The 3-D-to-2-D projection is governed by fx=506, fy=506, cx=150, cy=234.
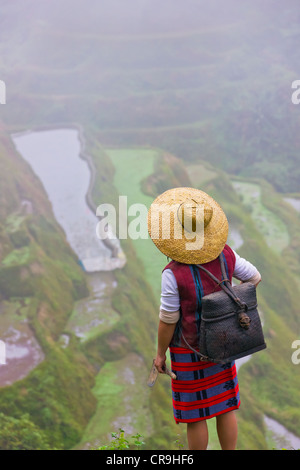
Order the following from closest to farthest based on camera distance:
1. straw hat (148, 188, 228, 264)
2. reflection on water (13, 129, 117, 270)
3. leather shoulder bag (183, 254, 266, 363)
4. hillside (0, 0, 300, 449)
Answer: leather shoulder bag (183, 254, 266, 363) → straw hat (148, 188, 228, 264) → hillside (0, 0, 300, 449) → reflection on water (13, 129, 117, 270)

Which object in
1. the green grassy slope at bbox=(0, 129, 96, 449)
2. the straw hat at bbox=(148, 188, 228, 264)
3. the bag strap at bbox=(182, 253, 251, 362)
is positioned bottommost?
the green grassy slope at bbox=(0, 129, 96, 449)

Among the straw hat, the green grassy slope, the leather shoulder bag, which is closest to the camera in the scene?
the leather shoulder bag

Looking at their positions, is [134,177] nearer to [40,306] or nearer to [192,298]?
[40,306]

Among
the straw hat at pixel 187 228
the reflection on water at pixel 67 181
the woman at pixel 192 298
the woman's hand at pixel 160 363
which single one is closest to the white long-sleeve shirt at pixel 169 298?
the woman at pixel 192 298

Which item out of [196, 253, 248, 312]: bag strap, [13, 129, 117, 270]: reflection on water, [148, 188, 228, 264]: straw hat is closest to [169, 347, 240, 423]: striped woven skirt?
[196, 253, 248, 312]: bag strap

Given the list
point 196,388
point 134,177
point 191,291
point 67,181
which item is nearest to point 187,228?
point 191,291

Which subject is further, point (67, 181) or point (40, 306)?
point (67, 181)

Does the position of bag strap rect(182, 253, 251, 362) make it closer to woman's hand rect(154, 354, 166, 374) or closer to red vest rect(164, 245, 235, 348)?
red vest rect(164, 245, 235, 348)
